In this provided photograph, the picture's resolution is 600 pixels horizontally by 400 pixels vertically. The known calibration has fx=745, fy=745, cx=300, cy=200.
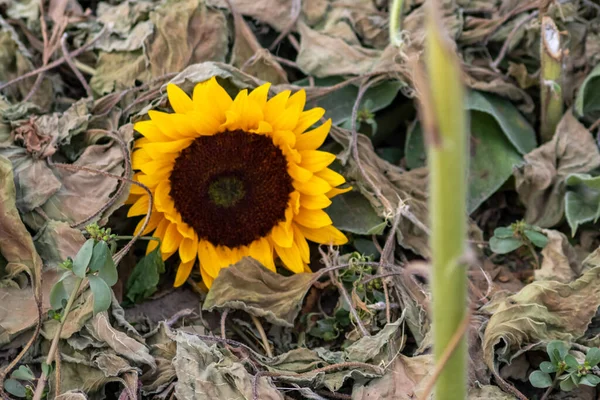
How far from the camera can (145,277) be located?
137 centimetres

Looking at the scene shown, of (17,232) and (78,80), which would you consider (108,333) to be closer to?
(17,232)

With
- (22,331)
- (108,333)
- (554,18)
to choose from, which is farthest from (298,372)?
(554,18)

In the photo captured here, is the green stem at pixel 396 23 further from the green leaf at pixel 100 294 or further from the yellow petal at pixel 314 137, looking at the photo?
the green leaf at pixel 100 294

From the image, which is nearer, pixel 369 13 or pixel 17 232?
pixel 17 232

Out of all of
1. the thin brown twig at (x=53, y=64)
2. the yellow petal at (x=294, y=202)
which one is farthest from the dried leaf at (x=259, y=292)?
the thin brown twig at (x=53, y=64)

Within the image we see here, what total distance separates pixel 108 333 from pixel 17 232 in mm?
258

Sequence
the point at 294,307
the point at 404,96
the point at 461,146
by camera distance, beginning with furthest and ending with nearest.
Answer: the point at 404,96
the point at 294,307
the point at 461,146

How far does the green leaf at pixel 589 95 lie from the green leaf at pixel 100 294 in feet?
Result: 3.34

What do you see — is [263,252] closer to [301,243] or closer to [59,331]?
[301,243]

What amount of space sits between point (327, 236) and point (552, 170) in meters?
0.49

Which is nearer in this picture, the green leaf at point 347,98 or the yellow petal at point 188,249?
the yellow petal at point 188,249

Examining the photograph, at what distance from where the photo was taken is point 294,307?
1326 mm

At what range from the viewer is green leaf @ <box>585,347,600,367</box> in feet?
3.64

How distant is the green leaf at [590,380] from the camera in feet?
3.57
